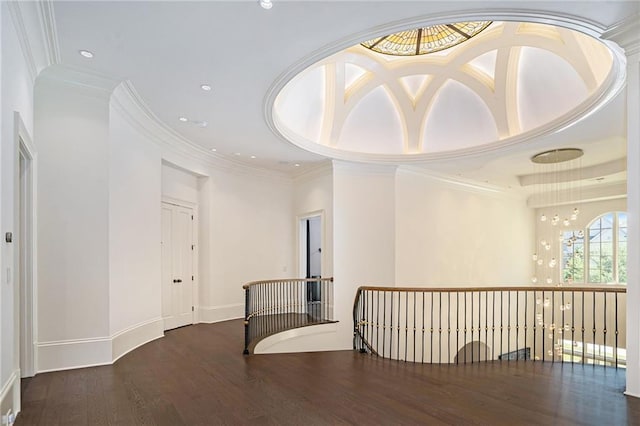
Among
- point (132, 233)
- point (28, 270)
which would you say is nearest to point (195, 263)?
point (132, 233)

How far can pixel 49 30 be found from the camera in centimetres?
388

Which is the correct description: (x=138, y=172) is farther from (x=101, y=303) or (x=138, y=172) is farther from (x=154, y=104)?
(x=101, y=303)

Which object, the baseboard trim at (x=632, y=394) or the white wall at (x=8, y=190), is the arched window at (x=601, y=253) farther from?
the white wall at (x=8, y=190)

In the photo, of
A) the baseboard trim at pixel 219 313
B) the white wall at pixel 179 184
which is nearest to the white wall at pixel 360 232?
the baseboard trim at pixel 219 313

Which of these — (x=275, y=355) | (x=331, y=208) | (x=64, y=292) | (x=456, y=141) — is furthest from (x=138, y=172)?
(x=456, y=141)

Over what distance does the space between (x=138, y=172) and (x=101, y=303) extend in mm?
2218

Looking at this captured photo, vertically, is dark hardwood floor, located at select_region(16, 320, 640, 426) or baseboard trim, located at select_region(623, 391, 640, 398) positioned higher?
baseboard trim, located at select_region(623, 391, 640, 398)

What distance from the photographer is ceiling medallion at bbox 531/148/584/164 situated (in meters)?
8.30

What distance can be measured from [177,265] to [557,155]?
345 inches

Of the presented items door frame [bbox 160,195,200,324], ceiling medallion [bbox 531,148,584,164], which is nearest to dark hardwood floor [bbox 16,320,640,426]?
door frame [bbox 160,195,200,324]

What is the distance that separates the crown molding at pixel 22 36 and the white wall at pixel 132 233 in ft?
4.44

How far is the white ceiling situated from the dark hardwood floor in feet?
12.4

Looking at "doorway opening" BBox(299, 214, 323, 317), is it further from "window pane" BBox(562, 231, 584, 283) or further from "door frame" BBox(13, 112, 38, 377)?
"window pane" BBox(562, 231, 584, 283)

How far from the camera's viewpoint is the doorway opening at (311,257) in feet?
32.3
